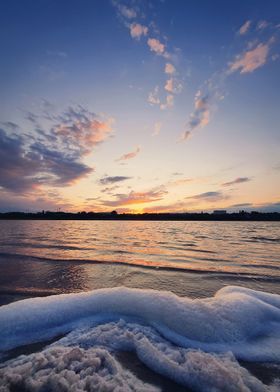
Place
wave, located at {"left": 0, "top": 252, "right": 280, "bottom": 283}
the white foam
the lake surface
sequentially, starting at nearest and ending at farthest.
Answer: the white foam → the lake surface → wave, located at {"left": 0, "top": 252, "right": 280, "bottom": 283}

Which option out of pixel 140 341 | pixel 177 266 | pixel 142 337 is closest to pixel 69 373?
pixel 140 341

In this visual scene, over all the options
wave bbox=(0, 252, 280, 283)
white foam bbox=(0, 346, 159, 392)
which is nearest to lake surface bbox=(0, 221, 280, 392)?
white foam bbox=(0, 346, 159, 392)

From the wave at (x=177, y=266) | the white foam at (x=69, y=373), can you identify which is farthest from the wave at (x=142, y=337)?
the wave at (x=177, y=266)

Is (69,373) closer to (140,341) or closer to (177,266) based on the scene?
(140,341)

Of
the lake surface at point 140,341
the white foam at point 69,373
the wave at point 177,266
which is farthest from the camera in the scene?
the wave at point 177,266

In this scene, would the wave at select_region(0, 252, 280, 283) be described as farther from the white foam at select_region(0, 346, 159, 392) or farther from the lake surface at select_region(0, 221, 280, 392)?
the white foam at select_region(0, 346, 159, 392)

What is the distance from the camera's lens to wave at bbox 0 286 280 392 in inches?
68.4

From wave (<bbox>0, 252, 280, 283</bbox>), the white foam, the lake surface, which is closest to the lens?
the white foam

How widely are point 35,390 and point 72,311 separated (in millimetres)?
1380

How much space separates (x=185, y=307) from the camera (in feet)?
9.16

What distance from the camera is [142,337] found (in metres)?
2.43

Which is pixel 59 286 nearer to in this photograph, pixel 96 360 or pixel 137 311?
pixel 137 311

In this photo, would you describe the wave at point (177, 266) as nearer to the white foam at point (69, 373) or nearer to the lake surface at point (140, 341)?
the lake surface at point (140, 341)

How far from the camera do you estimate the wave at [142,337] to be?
1736 mm
